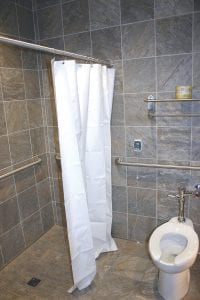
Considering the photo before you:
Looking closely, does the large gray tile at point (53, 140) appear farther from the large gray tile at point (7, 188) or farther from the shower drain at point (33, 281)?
the shower drain at point (33, 281)

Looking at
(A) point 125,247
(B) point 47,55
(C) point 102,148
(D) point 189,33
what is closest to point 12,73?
(B) point 47,55

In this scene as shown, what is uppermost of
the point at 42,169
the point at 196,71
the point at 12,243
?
the point at 196,71

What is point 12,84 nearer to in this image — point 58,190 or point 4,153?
point 4,153

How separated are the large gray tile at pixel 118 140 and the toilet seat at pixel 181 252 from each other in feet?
2.64

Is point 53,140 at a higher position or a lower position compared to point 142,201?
higher

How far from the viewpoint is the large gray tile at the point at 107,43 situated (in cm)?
219

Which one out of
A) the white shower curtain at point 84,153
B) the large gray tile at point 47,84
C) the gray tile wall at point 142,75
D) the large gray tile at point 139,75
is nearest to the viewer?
the white shower curtain at point 84,153

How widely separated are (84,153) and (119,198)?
2.64 ft

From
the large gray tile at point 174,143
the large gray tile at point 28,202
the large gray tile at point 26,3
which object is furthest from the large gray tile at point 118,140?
the large gray tile at point 26,3

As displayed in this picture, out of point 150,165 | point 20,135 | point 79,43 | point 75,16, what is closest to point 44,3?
point 75,16

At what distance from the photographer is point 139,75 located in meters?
2.19

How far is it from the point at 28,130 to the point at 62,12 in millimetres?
1169

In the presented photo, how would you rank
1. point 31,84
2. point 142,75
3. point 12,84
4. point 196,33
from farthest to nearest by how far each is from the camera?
point 31,84, point 12,84, point 142,75, point 196,33

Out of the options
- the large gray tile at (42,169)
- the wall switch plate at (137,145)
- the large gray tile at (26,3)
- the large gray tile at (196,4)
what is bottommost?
the large gray tile at (42,169)
